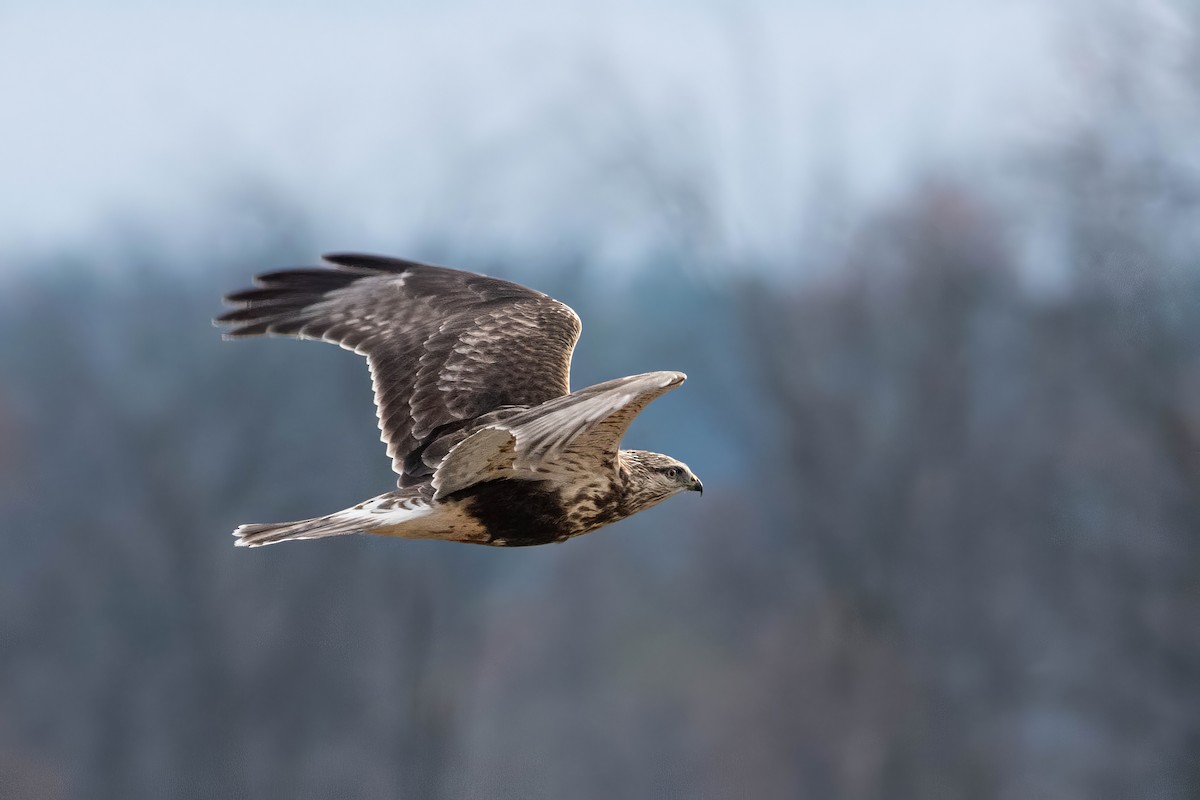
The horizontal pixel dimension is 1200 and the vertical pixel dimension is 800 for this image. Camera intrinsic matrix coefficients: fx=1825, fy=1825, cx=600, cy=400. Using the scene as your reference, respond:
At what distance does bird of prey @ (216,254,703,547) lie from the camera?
307 inches

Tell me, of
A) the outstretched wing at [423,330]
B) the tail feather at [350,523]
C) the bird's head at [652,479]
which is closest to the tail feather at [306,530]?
the tail feather at [350,523]

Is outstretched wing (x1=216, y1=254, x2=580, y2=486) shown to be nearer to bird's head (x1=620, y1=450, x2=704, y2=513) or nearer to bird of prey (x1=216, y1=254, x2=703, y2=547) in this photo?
bird of prey (x1=216, y1=254, x2=703, y2=547)

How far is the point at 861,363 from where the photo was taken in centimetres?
4856

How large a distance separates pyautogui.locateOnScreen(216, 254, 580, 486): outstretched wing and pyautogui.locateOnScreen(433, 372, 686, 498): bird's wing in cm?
82

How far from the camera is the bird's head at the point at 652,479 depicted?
27.9 feet

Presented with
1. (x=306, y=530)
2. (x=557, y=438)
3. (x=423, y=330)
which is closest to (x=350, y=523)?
(x=306, y=530)

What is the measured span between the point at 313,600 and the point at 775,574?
47.5 feet

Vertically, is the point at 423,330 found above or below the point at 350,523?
above

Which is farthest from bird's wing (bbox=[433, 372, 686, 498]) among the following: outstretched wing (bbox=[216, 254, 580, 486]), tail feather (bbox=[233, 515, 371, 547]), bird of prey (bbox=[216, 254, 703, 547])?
outstretched wing (bbox=[216, 254, 580, 486])

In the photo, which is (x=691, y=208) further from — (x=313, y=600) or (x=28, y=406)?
(x=28, y=406)

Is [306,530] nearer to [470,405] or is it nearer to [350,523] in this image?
[350,523]

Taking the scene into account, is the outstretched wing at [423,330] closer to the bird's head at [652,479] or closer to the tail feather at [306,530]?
the bird's head at [652,479]

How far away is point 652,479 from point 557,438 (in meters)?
2.00

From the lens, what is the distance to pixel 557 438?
6621mm
